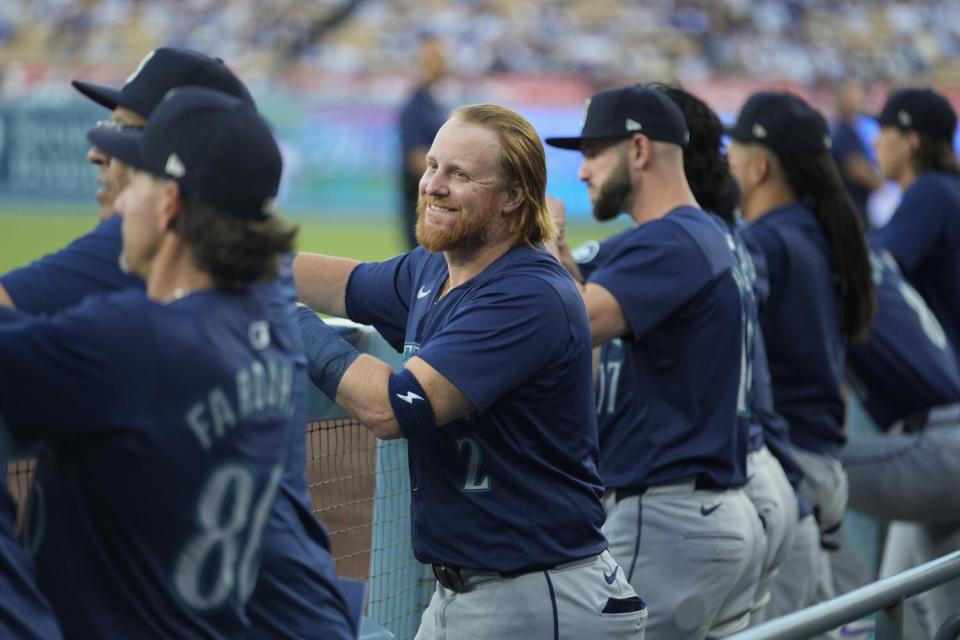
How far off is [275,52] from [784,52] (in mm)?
8294

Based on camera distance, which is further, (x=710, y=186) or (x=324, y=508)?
(x=710, y=186)

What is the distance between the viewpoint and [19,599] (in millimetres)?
2107

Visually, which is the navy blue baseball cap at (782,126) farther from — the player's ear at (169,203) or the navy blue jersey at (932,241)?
the player's ear at (169,203)

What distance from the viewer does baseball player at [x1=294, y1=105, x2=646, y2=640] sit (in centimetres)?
285

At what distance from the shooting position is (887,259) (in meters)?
5.36

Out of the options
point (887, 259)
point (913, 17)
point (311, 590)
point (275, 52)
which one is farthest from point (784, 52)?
point (311, 590)

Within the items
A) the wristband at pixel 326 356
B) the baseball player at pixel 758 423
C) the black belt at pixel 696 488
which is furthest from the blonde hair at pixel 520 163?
the baseball player at pixel 758 423

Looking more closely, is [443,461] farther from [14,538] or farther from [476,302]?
[14,538]

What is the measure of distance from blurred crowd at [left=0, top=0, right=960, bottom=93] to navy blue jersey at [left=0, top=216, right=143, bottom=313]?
753 inches

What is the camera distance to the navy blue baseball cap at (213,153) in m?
2.11

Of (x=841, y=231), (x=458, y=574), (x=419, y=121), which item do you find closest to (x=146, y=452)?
(x=458, y=574)

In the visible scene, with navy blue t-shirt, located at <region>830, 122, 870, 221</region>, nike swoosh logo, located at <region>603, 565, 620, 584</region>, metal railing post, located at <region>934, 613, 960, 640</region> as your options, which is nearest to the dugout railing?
metal railing post, located at <region>934, 613, 960, 640</region>

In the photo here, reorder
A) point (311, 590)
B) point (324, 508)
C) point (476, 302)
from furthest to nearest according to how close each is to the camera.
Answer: point (324, 508)
point (476, 302)
point (311, 590)

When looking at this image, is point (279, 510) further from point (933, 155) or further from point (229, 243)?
point (933, 155)
